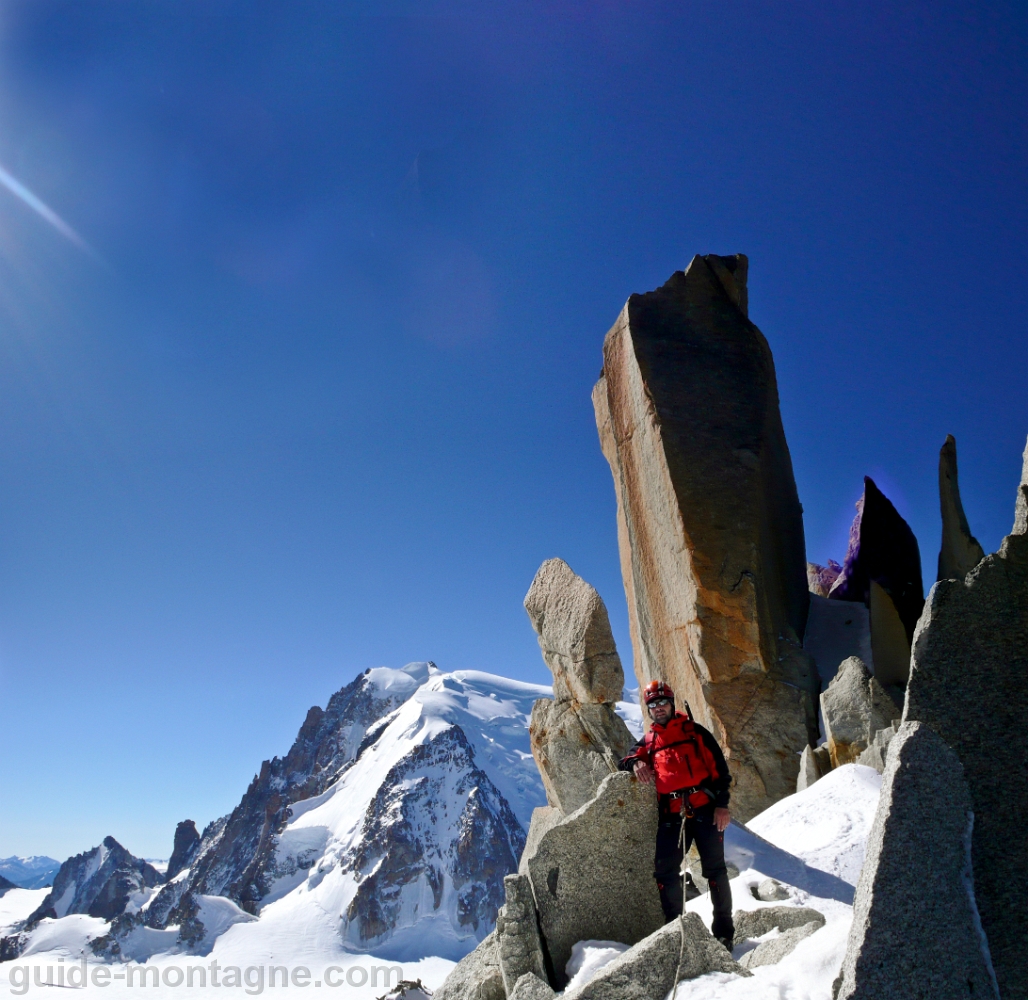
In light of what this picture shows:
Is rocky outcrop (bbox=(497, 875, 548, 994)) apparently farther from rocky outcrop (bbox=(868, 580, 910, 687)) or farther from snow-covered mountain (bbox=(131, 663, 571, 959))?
snow-covered mountain (bbox=(131, 663, 571, 959))

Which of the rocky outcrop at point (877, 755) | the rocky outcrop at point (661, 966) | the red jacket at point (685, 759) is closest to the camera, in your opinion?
the rocky outcrop at point (661, 966)

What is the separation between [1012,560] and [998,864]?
56.7 inches

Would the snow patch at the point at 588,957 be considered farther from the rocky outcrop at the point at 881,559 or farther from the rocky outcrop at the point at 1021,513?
the rocky outcrop at the point at 881,559

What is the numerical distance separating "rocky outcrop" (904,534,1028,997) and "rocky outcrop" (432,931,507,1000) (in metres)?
3.59

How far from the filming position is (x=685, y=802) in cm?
576

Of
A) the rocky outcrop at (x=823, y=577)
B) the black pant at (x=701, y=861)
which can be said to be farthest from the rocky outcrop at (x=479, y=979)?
the rocky outcrop at (x=823, y=577)

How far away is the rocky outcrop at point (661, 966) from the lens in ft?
13.8

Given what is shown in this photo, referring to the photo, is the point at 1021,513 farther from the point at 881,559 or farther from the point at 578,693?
the point at 881,559

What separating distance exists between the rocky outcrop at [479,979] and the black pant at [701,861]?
1.36 meters

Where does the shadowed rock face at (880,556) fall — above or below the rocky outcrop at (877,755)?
above

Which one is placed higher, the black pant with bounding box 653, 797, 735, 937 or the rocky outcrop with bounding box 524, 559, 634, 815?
the rocky outcrop with bounding box 524, 559, 634, 815

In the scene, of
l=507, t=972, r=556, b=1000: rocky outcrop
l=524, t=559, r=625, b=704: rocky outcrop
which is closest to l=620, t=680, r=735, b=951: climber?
l=507, t=972, r=556, b=1000: rocky outcrop

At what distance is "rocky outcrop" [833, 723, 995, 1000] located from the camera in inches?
118

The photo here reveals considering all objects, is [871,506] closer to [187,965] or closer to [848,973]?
[848,973]
